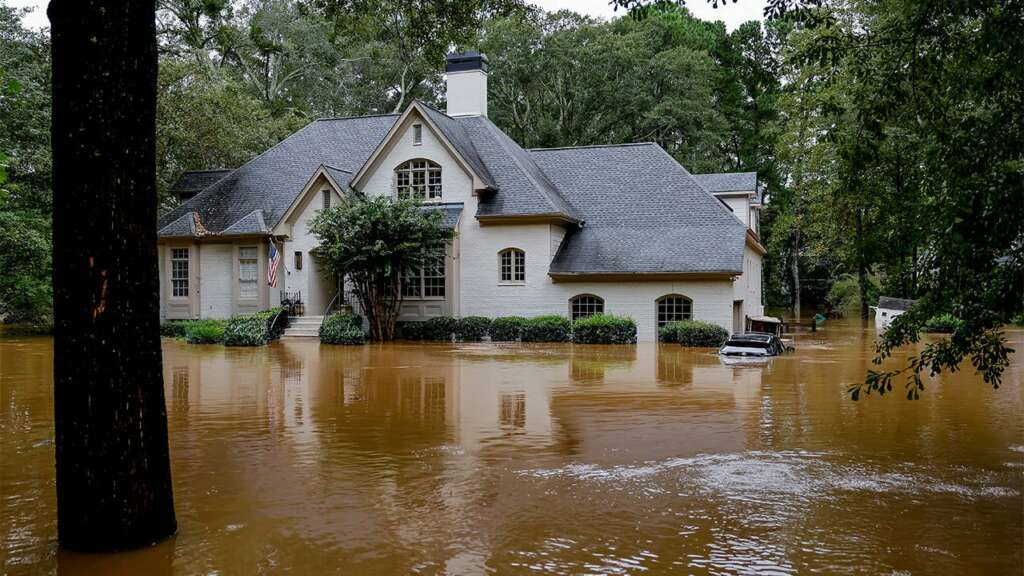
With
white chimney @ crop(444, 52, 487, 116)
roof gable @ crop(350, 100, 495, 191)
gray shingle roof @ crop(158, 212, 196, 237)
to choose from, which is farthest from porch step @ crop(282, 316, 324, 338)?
white chimney @ crop(444, 52, 487, 116)

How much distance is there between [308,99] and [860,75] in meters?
52.2

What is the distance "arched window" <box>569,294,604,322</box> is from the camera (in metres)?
30.1

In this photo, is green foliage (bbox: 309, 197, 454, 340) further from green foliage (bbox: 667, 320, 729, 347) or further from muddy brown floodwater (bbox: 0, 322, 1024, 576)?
muddy brown floodwater (bbox: 0, 322, 1024, 576)

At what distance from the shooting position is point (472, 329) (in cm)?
2983

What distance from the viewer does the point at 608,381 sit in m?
17.6

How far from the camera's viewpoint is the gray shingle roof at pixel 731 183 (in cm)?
3466

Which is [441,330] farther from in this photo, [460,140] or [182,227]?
[182,227]

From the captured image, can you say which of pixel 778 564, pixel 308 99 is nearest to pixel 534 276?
pixel 778 564

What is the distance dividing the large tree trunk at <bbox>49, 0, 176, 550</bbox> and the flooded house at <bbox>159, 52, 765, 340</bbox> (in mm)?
23277


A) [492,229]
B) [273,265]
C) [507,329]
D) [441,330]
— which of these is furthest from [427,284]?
[273,265]

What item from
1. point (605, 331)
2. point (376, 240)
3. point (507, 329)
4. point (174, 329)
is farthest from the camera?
point (174, 329)

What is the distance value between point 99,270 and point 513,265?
24786 millimetres

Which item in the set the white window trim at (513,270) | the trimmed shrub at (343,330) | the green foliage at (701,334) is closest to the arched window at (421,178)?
the white window trim at (513,270)

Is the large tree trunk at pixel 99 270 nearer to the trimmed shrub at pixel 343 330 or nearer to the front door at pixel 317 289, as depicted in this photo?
the trimmed shrub at pixel 343 330
